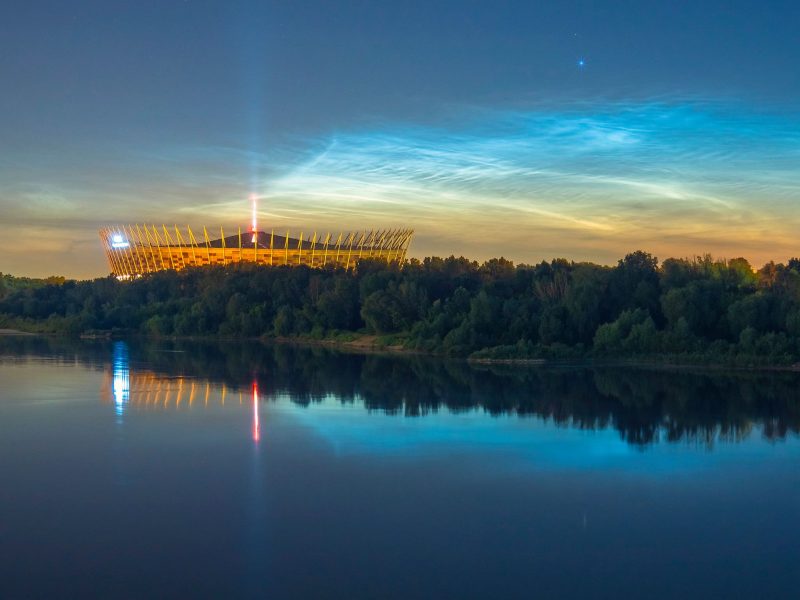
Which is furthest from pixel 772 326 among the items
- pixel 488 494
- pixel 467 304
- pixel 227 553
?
pixel 227 553

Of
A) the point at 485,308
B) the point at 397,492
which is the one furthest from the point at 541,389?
the point at 397,492

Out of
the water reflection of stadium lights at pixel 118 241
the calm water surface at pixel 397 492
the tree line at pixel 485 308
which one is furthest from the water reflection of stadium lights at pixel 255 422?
the water reflection of stadium lights at pixel 118 241

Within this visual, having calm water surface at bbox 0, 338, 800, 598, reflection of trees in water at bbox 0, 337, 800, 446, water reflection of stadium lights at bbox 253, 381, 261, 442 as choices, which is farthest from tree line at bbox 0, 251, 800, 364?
water reflection of stadium lights at bbox 253, 381, 261, 442

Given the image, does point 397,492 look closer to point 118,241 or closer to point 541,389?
point 541,389

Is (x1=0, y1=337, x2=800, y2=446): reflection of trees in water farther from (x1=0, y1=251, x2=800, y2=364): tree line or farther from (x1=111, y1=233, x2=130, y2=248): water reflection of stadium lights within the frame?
(x1=111, y1=233, x2=130, y2=248): water reflection of stadium lights

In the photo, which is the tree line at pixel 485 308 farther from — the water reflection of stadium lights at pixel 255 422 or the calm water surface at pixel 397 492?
the water reflection of stadium lights at pixel 255 422
